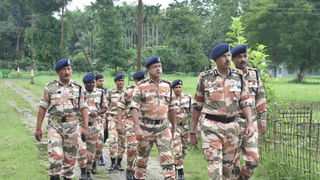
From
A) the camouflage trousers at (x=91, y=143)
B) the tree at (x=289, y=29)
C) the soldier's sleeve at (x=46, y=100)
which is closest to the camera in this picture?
the soldier's sleeve at (x=46, y=100)

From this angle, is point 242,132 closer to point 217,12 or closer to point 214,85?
point 214,85

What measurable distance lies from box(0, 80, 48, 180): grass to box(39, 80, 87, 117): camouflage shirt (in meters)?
2.07

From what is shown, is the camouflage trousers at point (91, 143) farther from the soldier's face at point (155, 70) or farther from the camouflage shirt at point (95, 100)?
the soldier's face at point (155, 70)

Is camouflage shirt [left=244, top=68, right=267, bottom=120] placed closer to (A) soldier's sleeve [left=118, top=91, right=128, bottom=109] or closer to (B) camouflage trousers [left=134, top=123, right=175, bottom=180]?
(B) camouflage trousers [left=134, top=123, right=175, bottom=180]

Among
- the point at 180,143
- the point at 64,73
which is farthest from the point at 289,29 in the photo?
the point at 64,73

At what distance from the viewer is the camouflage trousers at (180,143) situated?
26.6ft

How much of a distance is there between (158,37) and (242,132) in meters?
95.7

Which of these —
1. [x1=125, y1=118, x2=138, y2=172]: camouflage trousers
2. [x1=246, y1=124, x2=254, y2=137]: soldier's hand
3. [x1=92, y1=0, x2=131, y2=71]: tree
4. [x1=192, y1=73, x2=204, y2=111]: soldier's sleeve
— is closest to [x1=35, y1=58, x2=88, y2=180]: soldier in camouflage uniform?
[x1=125, y1=118, x2=138, y2=172]: camouflage trousers

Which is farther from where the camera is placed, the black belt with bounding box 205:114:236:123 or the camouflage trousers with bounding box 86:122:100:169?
the camouflage trousers with bounding box 86:122:100:169

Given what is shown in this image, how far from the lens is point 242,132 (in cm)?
586

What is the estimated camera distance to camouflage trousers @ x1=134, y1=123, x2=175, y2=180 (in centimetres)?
625

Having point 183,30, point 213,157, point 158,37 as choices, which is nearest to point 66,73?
point 213,157

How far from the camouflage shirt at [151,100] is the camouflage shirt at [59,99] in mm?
904

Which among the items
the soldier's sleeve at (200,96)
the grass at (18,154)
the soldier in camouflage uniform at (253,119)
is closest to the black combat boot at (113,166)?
the grass at (18,154)
